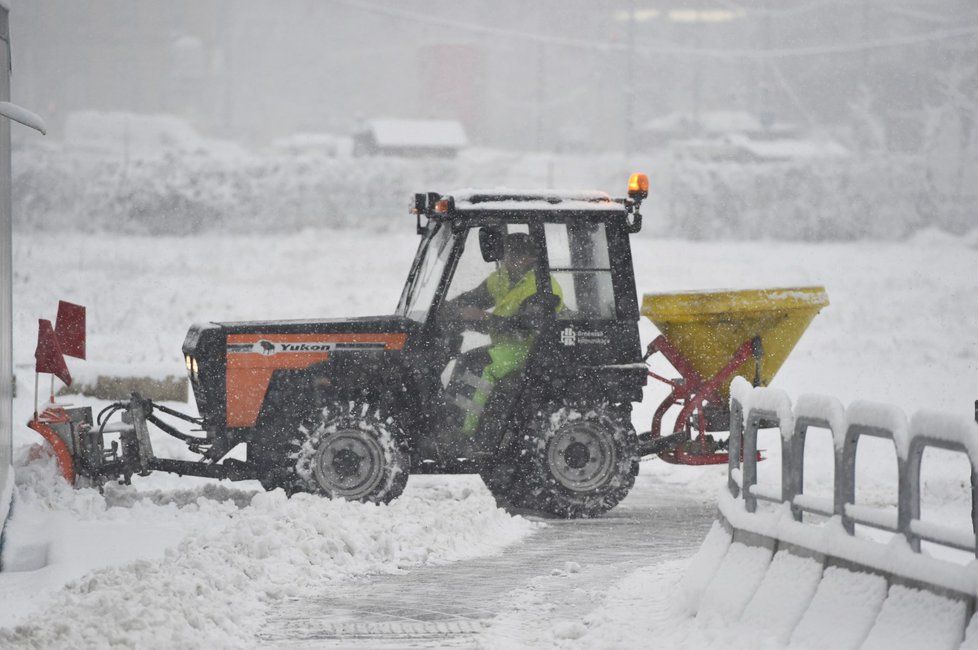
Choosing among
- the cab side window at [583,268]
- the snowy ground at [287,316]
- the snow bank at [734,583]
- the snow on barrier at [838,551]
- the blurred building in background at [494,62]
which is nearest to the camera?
the snow on barrier at [838,551]

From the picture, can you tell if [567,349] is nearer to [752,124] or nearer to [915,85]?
[752,124]

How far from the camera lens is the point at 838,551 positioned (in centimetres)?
604

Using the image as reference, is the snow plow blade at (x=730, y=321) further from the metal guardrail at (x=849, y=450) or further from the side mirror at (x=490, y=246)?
the metal guardrail at (x=849, y=450)

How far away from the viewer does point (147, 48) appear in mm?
88375

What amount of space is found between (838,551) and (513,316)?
17.3 feet

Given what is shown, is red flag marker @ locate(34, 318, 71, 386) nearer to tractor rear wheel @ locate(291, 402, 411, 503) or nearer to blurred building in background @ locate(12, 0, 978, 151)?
tractor rear wheel @ locate(291, 402, 411, 503)

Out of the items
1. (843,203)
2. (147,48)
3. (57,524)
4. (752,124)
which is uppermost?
(147,48)

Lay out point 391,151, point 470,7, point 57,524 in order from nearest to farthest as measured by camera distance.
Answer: point 57,524
point 391,151
point 470,7

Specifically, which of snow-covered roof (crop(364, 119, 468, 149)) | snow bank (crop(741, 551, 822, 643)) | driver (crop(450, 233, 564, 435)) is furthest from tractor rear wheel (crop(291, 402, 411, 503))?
snow-covered roof (crop(364, 119, 468, 149))

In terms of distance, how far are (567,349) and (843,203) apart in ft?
146

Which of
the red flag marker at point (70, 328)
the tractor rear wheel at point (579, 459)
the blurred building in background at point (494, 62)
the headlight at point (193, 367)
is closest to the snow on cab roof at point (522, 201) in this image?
the tractor rear wheel at point (579, 459)

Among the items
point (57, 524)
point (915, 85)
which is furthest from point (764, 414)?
point (915, 85)

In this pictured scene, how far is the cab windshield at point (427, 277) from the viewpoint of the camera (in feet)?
36.2

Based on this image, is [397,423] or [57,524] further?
[397,423]
